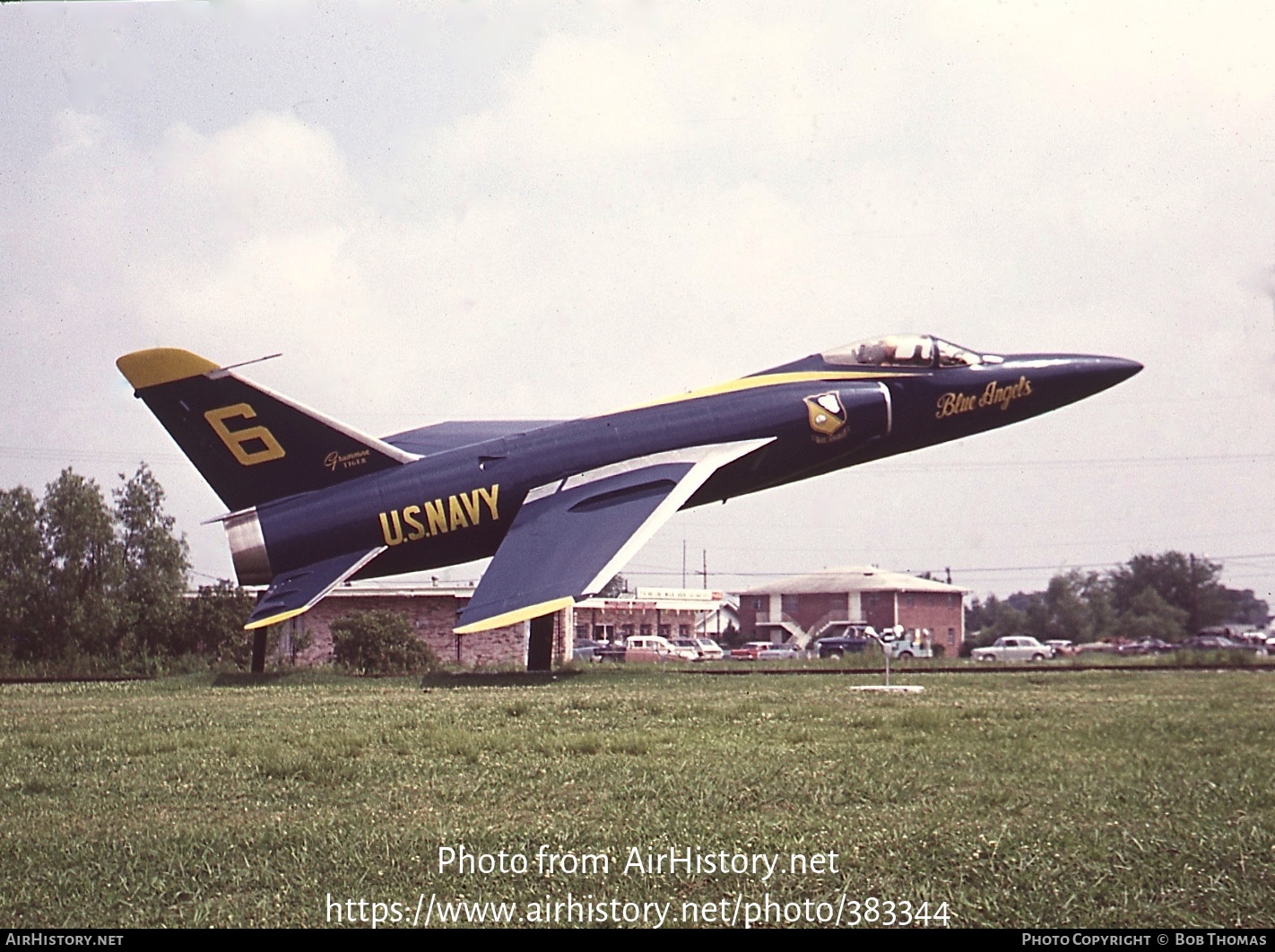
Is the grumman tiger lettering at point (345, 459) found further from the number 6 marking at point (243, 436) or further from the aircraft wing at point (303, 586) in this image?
the aircraft wing at point (303, 586)

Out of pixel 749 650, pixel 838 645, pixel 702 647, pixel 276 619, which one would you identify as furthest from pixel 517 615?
pixel 749 650

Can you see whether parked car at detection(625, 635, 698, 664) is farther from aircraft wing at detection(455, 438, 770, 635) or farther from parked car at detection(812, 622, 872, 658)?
aircraft wing at detection(455, 438, 770, 635)

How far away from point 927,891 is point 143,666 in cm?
2643

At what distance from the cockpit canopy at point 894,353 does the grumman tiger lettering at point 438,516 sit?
21.5ft

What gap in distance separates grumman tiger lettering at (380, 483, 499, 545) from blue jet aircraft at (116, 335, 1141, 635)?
0.01m

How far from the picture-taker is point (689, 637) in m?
67.9

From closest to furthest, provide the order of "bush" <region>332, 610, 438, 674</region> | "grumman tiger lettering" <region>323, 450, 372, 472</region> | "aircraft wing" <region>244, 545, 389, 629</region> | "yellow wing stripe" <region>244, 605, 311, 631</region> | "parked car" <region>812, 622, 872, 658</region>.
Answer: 1. "yellow wing stripe" <region>244, 605, 311, 631</region>
2. "aircraft wing" <region>244, 545, 389, 629</region>
3. "grumman tiger lettering" <region>323, 450, 372, 472</region>
4. "bush" <region>332, 610, 438, 674</region>
5. "parked car" <region>812, 622, 872, 658</region>

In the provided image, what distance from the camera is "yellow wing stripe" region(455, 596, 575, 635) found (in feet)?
27.4

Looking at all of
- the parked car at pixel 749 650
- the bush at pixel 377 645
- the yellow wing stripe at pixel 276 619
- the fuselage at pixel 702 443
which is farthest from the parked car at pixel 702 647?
the yellow wing stripe at pixel 276 619

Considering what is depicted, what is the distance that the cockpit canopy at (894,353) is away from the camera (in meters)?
16.8

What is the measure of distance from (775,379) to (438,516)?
20.1 feet

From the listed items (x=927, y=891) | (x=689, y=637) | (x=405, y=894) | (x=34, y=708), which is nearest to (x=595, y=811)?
(x=405, y=894)

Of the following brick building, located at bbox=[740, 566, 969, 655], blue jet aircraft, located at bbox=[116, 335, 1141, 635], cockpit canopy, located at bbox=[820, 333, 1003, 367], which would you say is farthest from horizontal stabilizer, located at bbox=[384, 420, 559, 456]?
brick building, located at bbox=[740, 566, 969, 655]
